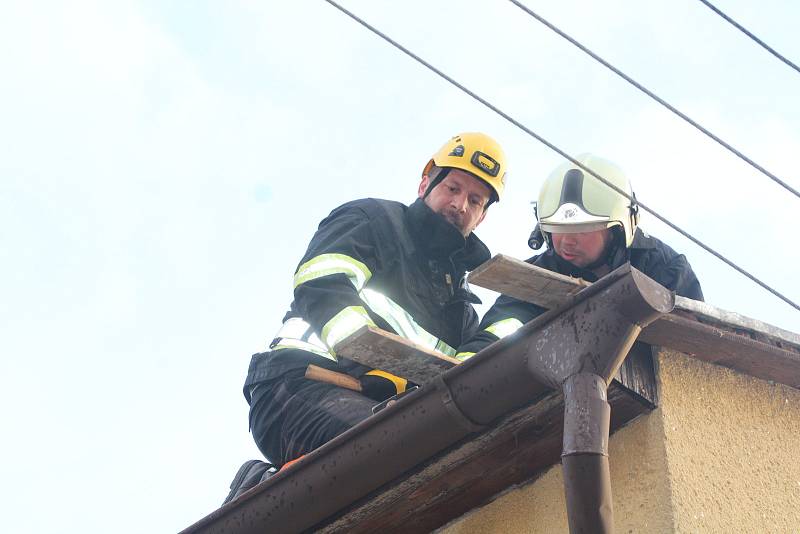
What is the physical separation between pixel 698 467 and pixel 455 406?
30.8 inches

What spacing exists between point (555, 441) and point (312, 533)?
97 centimetres

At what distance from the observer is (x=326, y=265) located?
5.12 metres

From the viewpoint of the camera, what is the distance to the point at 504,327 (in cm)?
523

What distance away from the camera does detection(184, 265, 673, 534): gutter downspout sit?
11.5 ft

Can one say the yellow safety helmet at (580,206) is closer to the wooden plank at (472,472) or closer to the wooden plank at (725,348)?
the wooden plank at (725,348)

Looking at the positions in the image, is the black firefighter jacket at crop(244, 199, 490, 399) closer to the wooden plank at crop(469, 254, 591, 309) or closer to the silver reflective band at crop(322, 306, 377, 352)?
the silver reflective band at crop(322, 306, 377, 352)

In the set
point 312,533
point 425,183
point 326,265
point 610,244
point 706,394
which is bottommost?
point 312,533

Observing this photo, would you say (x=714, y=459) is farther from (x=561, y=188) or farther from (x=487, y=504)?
(x=561, y=188)

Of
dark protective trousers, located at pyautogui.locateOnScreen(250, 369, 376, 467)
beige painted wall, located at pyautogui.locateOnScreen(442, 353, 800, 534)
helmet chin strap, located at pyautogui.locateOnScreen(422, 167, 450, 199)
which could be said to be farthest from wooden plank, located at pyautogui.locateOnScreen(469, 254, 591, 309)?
helmet chin strap, located at pyautogui.locateOnScreen(422, 167, 450, 199)

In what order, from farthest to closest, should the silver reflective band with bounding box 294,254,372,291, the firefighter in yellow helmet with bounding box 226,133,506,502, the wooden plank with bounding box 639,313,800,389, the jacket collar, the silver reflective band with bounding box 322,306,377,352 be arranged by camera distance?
1. the jacket collar
2. the silver reflective band with bounding box 294,254,372,291
3. the firefighter in yellow helmet with bounding box 226,133,506,502
4. the silver reflective band with bounding box 322,306,377,352
5. the wooden plank with bounding box 639,313,800,389

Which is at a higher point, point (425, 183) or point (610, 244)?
point (425, 183)

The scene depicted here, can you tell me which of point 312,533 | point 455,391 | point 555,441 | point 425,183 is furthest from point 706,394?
point 425,183

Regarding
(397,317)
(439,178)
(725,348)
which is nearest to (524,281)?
(725,348)

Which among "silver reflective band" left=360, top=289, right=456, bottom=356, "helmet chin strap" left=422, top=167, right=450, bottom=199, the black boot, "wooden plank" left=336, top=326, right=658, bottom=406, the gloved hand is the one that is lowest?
"wooden plank" left=336, top=326, right=658, bottom=406
